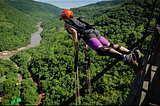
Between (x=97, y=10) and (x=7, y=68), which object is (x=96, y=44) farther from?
(x=97, y=10)

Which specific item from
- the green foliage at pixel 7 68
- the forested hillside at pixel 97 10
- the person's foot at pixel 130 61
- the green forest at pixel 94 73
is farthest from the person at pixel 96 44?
the forested hillside at pixel 97 10

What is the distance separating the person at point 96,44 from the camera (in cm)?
266

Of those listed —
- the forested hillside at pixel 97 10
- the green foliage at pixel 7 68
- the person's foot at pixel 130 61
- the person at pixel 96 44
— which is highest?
the forested hillside at pixel 97 10

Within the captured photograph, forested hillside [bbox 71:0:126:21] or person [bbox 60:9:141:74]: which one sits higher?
forested hillside [bbox 71:0:126:21]

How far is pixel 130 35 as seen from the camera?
27875mm

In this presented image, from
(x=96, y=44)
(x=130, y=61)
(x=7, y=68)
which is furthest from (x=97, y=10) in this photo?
(x=130, y=61)

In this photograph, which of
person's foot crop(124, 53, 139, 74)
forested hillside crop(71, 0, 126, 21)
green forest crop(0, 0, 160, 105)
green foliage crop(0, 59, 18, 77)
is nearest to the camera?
person's foot crop(124, 53, 139, 74)

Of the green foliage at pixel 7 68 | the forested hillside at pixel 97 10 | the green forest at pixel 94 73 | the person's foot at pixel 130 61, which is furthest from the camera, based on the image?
the forested hillside at pixel 97 10

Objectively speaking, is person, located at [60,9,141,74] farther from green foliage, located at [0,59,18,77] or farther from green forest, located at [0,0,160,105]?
green foliage, located at [0,59,18,77]

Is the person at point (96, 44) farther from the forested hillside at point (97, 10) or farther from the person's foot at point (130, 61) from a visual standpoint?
the forested hillside at point (97, 10)

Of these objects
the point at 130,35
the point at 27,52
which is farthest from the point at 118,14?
the point at 27,52

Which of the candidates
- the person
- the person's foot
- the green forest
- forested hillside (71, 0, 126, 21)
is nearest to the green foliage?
the green forest

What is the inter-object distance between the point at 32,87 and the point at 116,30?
3257 cm

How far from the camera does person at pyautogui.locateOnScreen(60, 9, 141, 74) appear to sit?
2656mm
